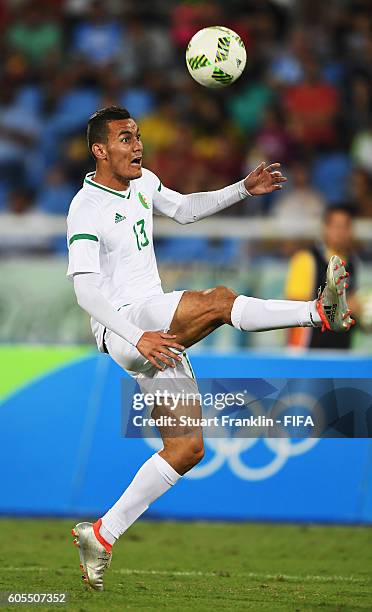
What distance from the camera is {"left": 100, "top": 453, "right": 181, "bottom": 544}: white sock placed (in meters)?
6.93

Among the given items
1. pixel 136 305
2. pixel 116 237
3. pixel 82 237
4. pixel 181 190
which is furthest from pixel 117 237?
pixel 181 190

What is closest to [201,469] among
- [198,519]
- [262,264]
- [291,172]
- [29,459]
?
[198,519]

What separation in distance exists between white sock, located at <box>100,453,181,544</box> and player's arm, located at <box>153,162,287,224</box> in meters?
1.60

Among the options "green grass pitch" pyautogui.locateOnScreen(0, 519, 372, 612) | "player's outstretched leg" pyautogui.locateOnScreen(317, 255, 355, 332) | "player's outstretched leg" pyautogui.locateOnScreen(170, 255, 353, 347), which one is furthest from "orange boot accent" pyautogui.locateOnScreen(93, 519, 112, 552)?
"player's outstretched leg" pyautogui.locateOnScreen(317, 255, 355, 332)

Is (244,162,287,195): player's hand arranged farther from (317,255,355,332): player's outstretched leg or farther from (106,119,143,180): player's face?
(317,255,355,332): player's outstretched leg

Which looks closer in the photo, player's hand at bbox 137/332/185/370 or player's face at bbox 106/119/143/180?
player's hand at bbox 137/332/185/370

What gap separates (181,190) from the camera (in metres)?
13.1

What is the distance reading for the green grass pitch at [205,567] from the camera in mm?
6664

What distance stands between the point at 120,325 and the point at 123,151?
1.10 metres

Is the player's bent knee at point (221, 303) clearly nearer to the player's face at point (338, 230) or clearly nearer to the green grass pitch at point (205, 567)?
the green grass pitch at point (205, 567)

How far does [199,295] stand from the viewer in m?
6.90

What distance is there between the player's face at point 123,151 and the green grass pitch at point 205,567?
244 cm

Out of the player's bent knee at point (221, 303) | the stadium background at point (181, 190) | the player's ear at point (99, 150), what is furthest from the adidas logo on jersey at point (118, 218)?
the stadium background at point (181, 190)

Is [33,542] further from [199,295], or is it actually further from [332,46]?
[332,46]
